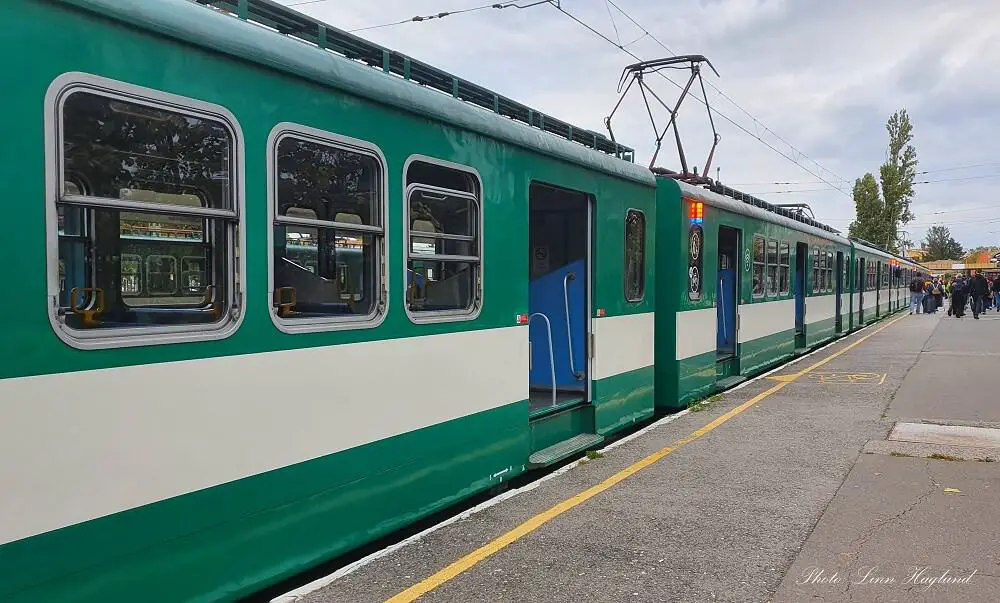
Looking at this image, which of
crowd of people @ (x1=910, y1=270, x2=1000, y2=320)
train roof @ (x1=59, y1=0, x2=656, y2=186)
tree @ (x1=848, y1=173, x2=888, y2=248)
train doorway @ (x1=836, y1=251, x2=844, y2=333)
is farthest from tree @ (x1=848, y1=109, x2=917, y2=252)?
train roof @ (x1=59, y1=0, x2=656, y2=186)

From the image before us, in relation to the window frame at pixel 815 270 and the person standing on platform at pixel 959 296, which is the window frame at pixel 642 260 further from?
the person standing on platform at pixel 959 296

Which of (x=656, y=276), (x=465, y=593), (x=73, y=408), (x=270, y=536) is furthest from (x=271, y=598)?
(x=656, y=276)

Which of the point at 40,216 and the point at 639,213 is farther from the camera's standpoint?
the point at 639,213

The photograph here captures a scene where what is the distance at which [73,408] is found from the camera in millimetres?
2736

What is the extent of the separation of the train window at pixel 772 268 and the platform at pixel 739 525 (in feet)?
12.8

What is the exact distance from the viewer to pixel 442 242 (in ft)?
15.6

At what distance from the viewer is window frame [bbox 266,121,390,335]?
139 inches

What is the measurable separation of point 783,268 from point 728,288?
2.44m

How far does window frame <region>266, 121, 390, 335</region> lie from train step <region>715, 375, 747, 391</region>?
7051mm

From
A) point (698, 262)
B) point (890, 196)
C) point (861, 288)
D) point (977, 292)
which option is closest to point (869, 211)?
point (890, 196)

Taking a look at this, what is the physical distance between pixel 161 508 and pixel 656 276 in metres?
6.56

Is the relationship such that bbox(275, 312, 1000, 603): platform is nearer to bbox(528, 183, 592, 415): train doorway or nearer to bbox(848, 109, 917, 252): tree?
bbox(528, 183, 592, 415): train doorway

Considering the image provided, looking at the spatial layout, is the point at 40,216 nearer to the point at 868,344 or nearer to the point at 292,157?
the point at 292,157

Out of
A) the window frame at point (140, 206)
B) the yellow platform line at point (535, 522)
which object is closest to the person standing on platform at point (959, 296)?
the yellow platform line at point (535, 522)
